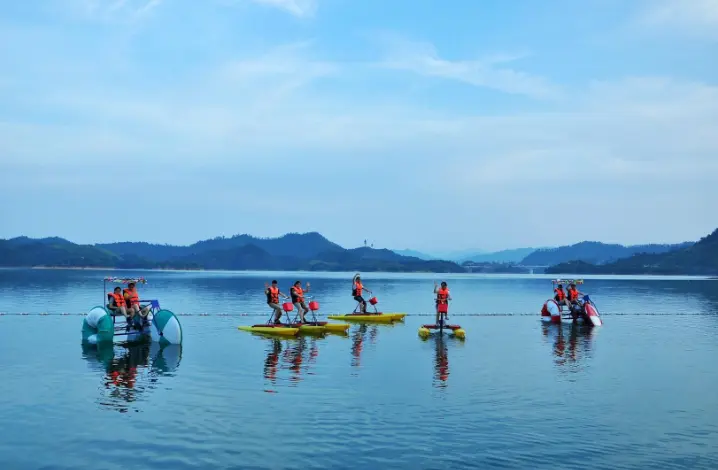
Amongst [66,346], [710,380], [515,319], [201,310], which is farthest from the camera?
[201,310]

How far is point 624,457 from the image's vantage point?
14531mm

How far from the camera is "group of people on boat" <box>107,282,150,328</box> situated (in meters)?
33.4

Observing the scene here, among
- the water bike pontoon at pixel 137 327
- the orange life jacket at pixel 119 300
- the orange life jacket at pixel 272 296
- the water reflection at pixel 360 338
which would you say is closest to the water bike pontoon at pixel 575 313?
the water reflection at pixel 360 338

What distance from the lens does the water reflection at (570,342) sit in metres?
28.5

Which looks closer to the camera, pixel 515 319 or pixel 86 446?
pixel 86 446

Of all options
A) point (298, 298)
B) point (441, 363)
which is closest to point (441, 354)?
point (441, 363)

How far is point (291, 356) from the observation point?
29.0 meters

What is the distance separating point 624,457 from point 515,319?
38.5m

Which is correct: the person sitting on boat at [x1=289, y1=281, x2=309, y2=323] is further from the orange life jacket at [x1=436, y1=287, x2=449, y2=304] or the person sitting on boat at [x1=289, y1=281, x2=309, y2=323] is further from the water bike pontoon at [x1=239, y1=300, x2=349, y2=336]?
the orange life jacket at [x1=436, y1=287, x2=449, y2=304]

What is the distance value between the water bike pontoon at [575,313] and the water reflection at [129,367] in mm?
27330

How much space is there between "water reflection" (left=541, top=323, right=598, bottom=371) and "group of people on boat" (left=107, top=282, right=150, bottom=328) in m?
19.8

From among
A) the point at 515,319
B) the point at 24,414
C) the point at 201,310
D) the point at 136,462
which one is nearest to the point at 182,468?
the point at 136,462

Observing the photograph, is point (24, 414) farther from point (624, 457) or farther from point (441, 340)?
point (441, 340)

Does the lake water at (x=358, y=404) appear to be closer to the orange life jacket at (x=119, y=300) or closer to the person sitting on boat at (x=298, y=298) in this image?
the orange life jacket at (x=119, y=300)
